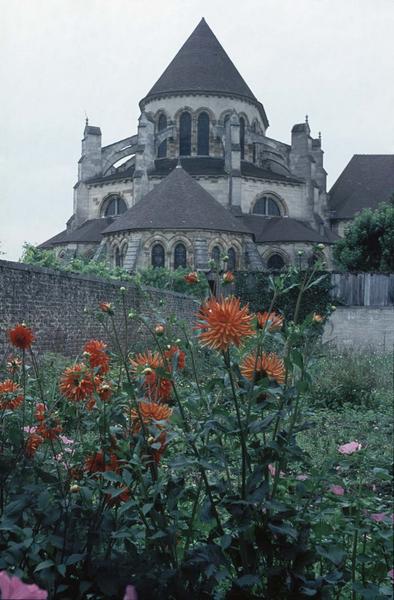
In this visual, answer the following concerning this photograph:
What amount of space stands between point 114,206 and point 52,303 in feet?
104

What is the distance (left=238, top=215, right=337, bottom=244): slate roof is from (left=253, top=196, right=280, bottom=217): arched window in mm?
541

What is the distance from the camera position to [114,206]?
44781 millimetres

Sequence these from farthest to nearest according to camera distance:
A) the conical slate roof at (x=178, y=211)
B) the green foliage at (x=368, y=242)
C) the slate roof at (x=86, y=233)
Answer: the slate roof at (x=86, y=233) → the conical slate roof at (x=178, y=211) → the green foliage at (x=368, y=242)

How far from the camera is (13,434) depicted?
3012 millimetres

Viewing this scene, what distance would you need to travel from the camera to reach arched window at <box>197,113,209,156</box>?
46.6 meters

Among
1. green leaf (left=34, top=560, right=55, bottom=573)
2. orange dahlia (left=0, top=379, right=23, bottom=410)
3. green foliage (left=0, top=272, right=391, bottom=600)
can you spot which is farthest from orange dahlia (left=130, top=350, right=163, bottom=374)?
green leaf (left=34, top=560, right=55, bottom=573)

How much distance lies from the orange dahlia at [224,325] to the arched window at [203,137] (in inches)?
1773

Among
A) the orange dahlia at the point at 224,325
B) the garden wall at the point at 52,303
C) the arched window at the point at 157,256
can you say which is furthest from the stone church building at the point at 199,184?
the orange dahlia at the point at 224,325

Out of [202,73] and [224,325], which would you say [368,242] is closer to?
[202,73]

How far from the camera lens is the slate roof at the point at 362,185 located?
48.7 m

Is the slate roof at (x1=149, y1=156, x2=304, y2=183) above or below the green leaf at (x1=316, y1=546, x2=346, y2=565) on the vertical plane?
above

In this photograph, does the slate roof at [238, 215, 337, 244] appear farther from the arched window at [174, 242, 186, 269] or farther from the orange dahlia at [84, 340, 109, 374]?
the orange dahlia at [84, 340, 109, 374]

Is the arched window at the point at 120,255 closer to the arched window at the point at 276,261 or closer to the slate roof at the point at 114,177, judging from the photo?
the slate roof at the point at 114,177

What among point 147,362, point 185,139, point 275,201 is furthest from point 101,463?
point 185,139
